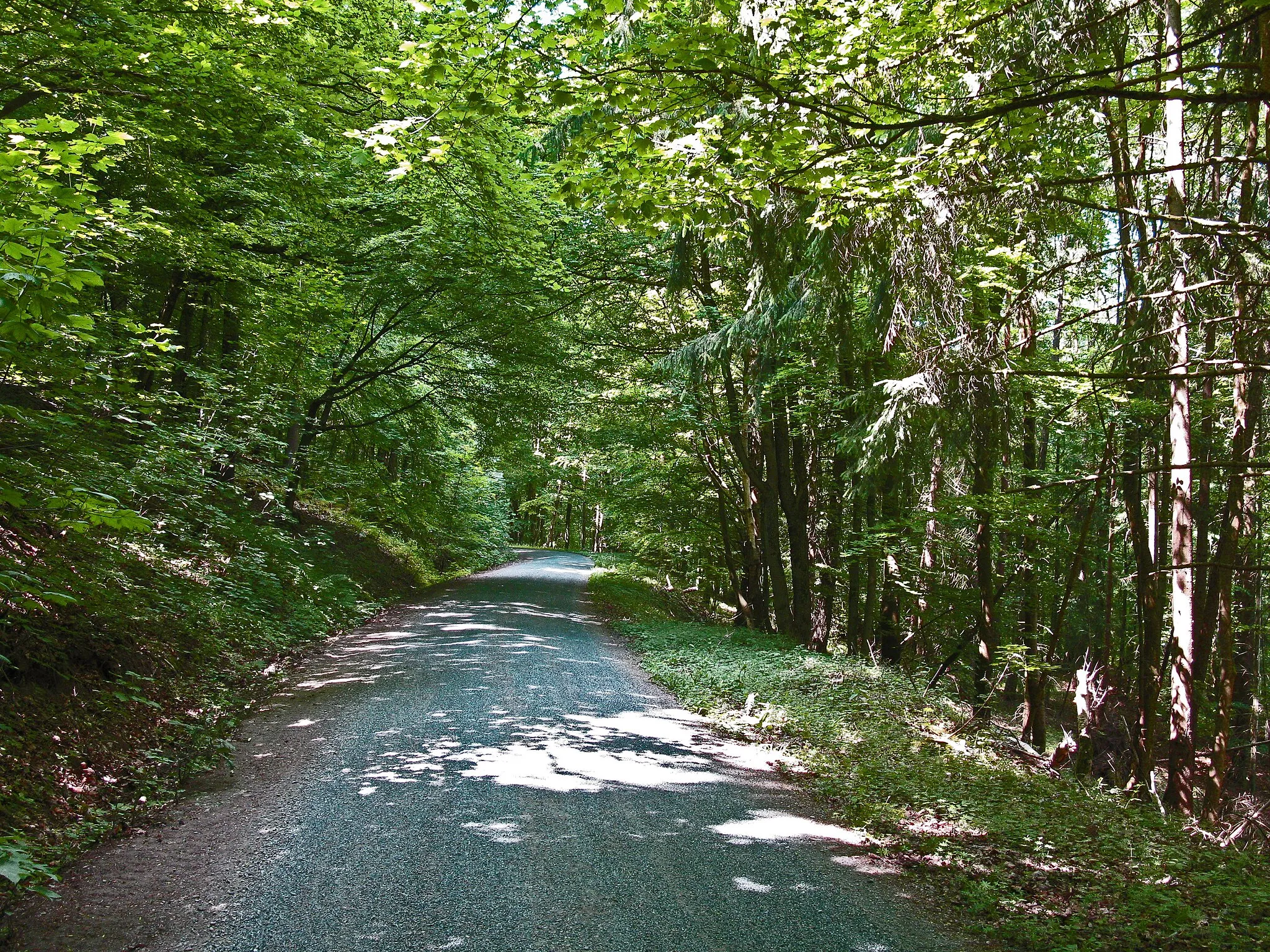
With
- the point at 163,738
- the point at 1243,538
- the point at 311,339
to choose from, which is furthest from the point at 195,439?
the point at 1243,538

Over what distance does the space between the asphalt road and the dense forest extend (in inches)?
36.2

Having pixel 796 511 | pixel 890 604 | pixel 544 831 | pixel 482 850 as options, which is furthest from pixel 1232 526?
pixel 482 850

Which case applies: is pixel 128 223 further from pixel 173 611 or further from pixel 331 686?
pixel 331 686

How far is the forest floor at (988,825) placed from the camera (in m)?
4.00

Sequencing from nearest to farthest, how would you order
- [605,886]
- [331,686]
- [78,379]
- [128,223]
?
[605,886]
[78,379]
[128,223]
[331,686]

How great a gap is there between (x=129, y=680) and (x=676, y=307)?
11091 millimetres

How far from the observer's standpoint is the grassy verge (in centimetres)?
473

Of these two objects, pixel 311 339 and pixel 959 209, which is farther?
pixel 311 339

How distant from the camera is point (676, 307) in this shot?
49.0 feet

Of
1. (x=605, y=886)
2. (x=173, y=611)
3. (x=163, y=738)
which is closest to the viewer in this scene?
(x=605, y=886)

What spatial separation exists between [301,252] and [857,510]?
10.6 meters

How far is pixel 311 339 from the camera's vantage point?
38.8 ft

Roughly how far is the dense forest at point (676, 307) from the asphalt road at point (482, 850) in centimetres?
92

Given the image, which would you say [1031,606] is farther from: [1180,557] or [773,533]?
[773,533]
